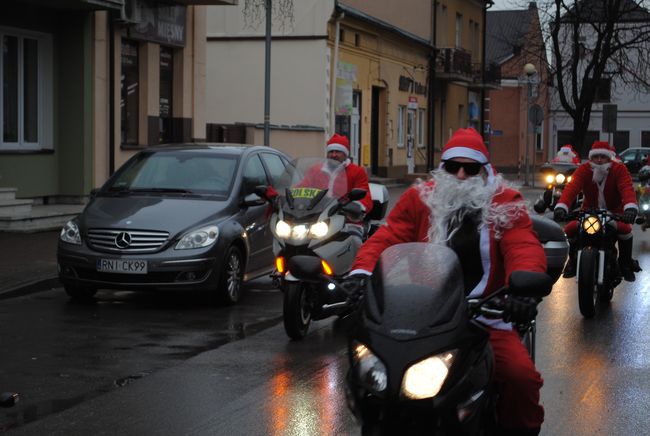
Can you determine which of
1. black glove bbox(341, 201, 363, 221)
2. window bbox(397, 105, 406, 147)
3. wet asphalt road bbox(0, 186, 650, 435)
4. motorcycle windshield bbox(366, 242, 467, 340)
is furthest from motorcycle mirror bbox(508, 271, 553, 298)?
window bbox(397, 105, 406, 147)

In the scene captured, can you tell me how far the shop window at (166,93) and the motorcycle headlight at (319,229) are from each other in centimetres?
1432

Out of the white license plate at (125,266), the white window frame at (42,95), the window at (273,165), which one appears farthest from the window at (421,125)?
the white license plate at (125,266)

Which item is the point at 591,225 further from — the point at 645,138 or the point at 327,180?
the point at 645,138

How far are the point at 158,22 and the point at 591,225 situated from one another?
13.7 metres

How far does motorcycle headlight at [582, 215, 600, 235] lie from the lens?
10.4m

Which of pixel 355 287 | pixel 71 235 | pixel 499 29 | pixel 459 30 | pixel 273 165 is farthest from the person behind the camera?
pixel 499 29

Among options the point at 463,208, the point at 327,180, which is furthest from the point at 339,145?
the point at 463,208

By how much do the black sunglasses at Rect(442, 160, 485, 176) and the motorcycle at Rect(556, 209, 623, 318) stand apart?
5.69 meters

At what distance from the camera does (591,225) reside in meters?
10.5

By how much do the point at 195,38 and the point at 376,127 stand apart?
16667mm

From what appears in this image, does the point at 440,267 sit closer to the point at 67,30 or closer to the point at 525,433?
the point at 525,433

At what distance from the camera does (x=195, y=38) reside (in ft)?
78.2

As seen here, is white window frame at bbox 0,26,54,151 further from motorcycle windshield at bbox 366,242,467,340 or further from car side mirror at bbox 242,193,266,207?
motorcycle windshield at bbox 366,242,467,340

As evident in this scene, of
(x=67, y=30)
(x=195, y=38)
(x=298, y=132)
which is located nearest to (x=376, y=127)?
(x=298, y=132)
